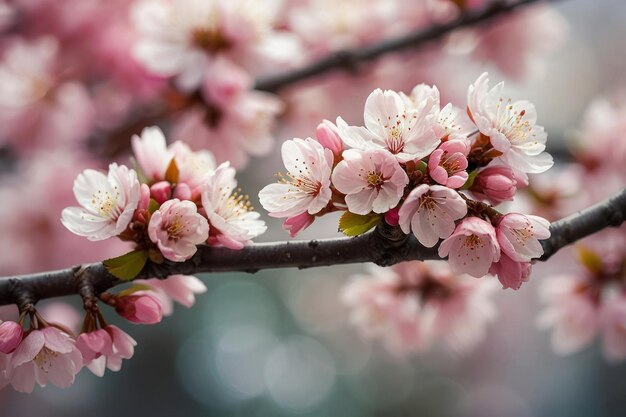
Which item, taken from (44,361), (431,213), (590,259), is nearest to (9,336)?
(44,361)

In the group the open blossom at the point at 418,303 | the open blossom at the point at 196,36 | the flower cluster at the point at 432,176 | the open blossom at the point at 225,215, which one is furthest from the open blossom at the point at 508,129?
the open blossom at the point at 196,36

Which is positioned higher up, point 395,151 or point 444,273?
point 395,151

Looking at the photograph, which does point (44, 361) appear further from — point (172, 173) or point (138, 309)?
point (172, 173)

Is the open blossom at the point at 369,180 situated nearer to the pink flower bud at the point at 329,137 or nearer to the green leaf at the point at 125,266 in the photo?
the pink flower bud at the point at 329,137

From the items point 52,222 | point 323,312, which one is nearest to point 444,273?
point 52,222

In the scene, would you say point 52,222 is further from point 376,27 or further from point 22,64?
point 376,27
